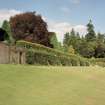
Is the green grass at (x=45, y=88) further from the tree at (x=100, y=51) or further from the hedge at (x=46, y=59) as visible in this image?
the tree at (x=100, y=51)

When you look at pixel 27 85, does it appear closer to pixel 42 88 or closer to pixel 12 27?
pixel 42 88

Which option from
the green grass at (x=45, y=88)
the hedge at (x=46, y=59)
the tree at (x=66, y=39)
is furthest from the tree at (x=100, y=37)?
the green grass at (x=45, y=88)

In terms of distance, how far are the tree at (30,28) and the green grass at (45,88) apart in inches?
1975

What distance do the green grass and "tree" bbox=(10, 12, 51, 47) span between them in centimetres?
5016

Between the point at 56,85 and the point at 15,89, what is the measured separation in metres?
3.22

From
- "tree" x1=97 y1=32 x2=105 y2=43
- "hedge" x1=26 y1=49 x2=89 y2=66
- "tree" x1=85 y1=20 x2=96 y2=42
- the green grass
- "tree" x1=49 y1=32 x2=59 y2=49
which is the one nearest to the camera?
the green grass

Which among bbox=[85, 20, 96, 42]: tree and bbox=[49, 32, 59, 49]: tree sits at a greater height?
bbox=[85, 20, 96, 42]: tree

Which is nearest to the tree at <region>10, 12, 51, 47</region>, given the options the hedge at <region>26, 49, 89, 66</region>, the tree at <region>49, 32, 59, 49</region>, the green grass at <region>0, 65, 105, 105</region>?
the tree at <region>49, 32, 59, 49</region>

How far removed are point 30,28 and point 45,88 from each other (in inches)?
2262

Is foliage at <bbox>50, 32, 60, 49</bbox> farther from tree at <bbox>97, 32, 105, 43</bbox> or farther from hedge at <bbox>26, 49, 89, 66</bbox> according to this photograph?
tree at <bbox>97, 32, 105, 43</bbox>

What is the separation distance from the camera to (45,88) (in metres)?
17.7

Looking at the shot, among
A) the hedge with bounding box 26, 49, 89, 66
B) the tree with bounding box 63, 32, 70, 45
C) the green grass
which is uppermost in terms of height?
the tree with bounding box 63, 32, 70, 45

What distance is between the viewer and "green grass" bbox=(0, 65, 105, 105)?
1527 cm

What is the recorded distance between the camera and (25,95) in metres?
15.6
